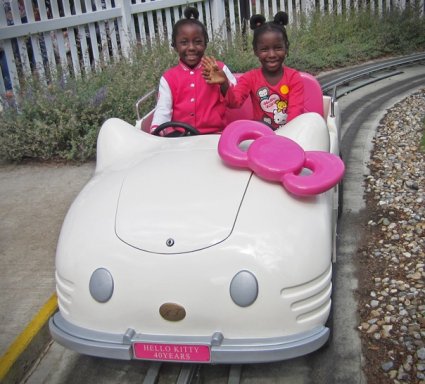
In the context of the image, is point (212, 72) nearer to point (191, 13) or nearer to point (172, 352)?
point (191, 13)

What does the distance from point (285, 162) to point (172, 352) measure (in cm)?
93

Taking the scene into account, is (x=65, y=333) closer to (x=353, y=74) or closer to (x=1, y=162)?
(x=1, y=162)

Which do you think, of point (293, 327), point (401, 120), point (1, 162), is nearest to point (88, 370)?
point (293, 327)

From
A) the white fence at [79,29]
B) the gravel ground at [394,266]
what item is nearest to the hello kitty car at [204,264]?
the gravel ground at [394,266]

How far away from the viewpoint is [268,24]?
3.61 metres

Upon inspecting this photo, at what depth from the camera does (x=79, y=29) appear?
7.21m

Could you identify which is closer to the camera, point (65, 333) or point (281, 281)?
point (281, 281)

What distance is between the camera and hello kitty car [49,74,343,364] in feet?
7.07

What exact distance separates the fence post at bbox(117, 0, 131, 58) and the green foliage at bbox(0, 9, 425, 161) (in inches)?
20.1

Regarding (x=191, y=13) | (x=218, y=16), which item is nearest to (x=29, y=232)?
(x=191, y=13)

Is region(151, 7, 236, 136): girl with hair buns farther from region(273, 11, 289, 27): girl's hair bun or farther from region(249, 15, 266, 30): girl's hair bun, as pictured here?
region(273, 11, 289, 27): girl's hair bun

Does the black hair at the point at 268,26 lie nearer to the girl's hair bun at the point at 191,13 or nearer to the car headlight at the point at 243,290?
the girl's hair bun at the point at 191,13

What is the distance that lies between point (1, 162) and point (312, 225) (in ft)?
13.0

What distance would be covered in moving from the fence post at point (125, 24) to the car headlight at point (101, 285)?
5.98 m
